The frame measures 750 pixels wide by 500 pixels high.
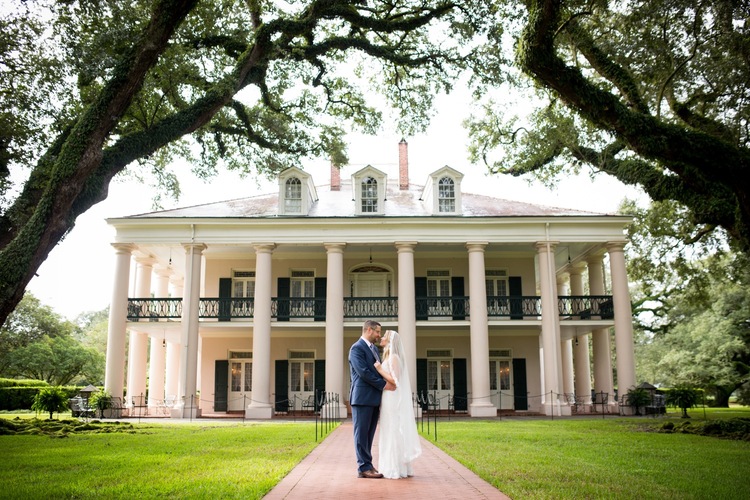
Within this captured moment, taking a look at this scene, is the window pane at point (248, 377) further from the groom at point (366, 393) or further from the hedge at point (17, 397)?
the groom at point (366, 393)

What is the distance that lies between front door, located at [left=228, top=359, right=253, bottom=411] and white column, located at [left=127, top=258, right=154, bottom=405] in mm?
3279

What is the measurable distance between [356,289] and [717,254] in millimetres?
13273

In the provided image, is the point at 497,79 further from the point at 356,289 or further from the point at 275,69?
the point at 356,289

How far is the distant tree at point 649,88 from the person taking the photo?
38.3ft

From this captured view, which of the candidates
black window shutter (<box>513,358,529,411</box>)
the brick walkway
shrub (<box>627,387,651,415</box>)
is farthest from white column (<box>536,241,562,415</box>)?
the brick walkway

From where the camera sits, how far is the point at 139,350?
2480cm

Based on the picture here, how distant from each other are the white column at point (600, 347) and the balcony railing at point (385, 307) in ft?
1.96

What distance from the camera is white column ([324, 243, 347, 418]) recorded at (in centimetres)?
2230

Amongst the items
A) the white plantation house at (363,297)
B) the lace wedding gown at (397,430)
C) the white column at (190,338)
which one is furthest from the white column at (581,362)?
the lace wedding gown at (397,430)

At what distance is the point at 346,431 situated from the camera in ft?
51.4

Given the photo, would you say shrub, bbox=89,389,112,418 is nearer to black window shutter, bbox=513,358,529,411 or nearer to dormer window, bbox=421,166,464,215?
dormer window, bbox=421,166,464,215

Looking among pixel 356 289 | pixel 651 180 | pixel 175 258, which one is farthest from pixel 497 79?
pixel 175 258

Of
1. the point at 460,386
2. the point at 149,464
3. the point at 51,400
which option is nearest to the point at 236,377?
the point at 51,400

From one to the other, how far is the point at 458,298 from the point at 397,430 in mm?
17405
